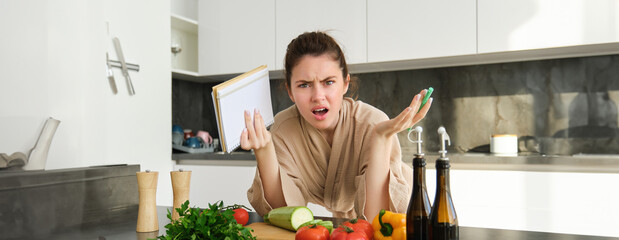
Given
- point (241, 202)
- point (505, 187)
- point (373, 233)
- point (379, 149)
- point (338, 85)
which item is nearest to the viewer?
point (373, 233)

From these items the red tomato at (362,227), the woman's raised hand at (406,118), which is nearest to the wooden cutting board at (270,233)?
the red tomato at (362,227)

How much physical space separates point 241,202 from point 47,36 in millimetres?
1869

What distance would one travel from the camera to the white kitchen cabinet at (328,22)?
2920mm

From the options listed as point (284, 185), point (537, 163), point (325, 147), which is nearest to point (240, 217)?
point (284, 185)

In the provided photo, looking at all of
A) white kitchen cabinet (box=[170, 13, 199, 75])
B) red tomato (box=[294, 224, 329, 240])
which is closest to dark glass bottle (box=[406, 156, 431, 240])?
red tomato (box=[294, 224, 329, 240])

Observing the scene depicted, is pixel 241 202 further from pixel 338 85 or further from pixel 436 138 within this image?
pixel 338 85

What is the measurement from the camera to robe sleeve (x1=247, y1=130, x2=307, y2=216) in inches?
57.3

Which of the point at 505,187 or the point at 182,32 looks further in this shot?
the point at 182,32

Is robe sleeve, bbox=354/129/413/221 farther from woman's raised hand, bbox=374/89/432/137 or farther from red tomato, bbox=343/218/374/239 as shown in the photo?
red tomato, bbox=343/218/374/239

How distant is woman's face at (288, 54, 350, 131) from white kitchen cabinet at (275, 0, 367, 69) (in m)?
1.34

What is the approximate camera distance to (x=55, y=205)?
3.45ft

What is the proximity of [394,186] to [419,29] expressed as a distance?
5.20 feet

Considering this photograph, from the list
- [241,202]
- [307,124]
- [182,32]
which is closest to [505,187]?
[307,124]

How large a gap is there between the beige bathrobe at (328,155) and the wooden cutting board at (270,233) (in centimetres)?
35
